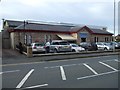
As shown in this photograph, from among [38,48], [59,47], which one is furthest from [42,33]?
[38,48]

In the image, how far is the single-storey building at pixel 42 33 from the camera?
126 feet

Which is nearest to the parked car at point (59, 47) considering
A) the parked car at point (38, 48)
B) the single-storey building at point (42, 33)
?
the parked car at point (38, 48)

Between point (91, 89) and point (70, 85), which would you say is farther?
point (70, 85)

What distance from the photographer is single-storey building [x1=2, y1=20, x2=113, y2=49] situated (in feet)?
126

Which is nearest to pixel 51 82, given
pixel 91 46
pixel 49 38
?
pixel 91 46

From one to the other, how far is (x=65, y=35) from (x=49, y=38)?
4.67 meters

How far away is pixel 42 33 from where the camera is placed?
4150 cm

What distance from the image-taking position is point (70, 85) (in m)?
8.90

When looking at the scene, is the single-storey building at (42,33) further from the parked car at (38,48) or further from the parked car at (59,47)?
the parked car at (38,48)

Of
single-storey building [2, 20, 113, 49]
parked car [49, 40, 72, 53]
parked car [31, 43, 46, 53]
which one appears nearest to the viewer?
parked car [31, 43, 46, 53]

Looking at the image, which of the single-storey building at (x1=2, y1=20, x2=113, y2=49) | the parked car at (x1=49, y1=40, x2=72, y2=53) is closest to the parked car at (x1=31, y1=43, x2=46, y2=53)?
the parked car at (x1=49, y1=40, x2=72, y2=53)

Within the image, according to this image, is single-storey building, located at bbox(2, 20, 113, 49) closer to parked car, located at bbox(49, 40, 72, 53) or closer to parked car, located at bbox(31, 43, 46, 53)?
parked car, located at bbox(49, 40, 72, 53)

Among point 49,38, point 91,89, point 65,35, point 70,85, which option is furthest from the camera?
point 65,35

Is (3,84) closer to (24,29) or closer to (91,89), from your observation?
(91,89)
